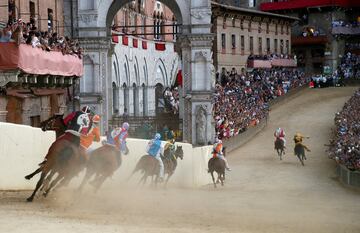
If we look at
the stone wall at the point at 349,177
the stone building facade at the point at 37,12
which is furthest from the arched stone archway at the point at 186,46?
the stone wall at the point at 349,177

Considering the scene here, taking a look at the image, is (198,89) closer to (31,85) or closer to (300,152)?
(300,152)

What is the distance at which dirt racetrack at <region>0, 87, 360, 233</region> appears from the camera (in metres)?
17.3

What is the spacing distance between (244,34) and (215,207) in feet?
185

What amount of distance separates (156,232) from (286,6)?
77.6m

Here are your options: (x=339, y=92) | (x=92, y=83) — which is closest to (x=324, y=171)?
(x=92, y=83)

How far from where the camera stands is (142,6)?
64.7 m

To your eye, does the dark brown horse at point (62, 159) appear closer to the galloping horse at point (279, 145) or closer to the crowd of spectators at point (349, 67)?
the galloping horse at point (279, 145)

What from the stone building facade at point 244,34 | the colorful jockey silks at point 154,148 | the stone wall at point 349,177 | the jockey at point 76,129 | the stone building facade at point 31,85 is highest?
the stone building facade at point 244,34

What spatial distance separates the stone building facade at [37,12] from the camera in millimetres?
30797

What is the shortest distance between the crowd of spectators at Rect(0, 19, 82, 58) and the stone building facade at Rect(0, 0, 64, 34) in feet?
3.58

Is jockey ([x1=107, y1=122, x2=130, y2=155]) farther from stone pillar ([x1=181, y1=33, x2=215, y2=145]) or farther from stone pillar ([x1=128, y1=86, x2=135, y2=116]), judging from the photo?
stone pillar ([x1=128, y1=86, x2=135, y2=116])

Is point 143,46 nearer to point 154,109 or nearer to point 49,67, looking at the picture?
point 154,109

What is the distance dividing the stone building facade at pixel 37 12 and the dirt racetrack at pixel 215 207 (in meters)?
7.97

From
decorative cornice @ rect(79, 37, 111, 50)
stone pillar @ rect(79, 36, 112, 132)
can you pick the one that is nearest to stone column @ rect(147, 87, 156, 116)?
stone pillar @ rect(79, 36, 112, 132)
